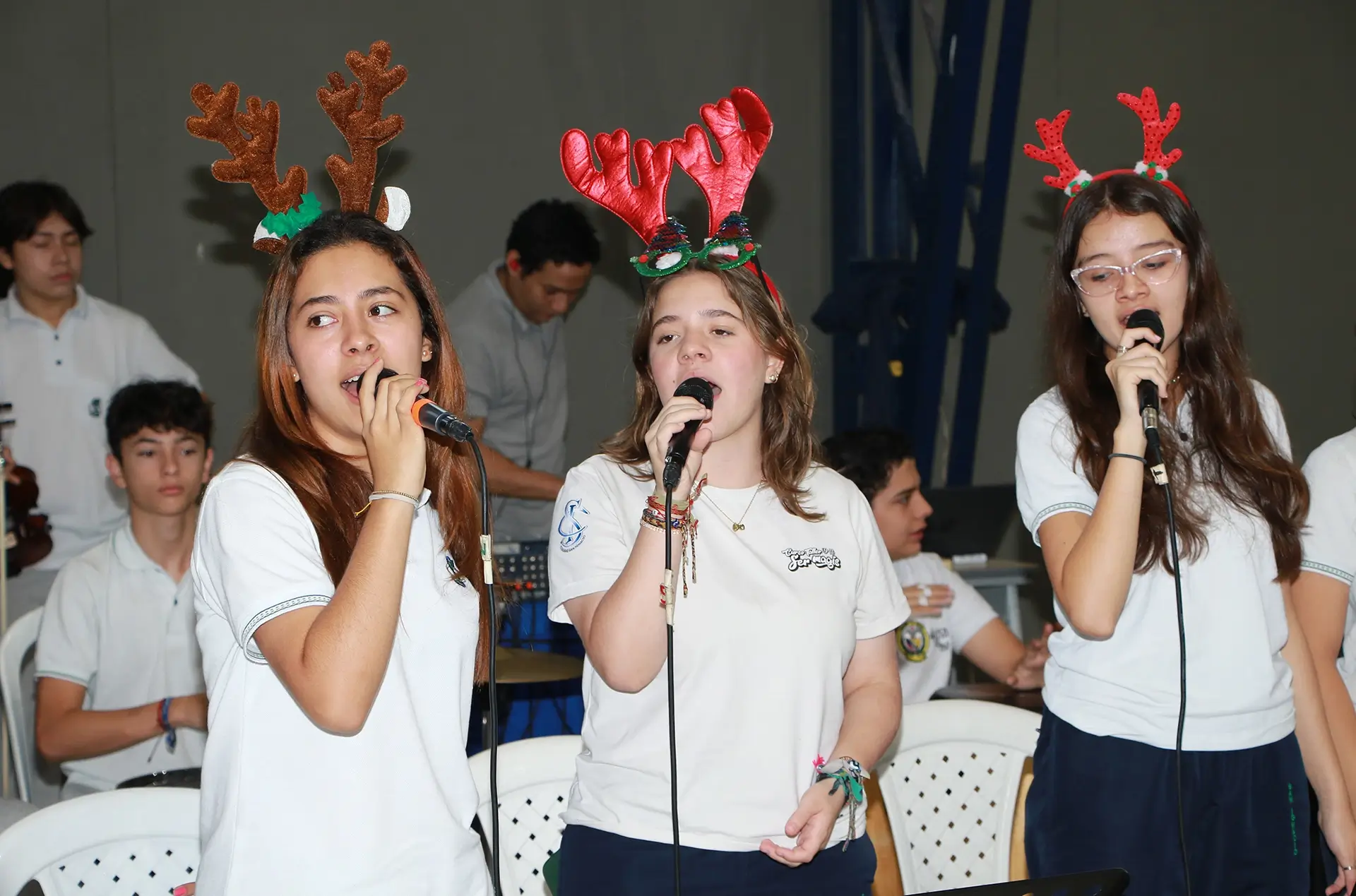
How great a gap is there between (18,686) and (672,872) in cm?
193

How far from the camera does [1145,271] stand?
1.97 m

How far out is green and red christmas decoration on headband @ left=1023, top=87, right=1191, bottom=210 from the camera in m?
2.09

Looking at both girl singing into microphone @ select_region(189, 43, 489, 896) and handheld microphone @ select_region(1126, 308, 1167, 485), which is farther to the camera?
handheld microphone @ select_region(1126, 308, 1167, 485)

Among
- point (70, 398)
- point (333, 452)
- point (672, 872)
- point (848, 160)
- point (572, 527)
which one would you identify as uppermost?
point (848, 160)

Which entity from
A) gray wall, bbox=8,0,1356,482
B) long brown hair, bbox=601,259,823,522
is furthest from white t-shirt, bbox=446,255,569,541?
long brown hair, bbox=601,259,823,522

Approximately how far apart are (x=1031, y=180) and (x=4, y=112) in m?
4.63

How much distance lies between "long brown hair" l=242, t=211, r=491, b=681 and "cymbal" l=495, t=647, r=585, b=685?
1229 millimetres

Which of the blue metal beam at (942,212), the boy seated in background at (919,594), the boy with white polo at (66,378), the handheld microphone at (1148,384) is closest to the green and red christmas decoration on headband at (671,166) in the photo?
the handheld microphone at (1148,384)

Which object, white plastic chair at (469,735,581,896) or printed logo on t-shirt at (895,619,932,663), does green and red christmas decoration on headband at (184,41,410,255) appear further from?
printed logo on t-shirt at (895,619,932,663)

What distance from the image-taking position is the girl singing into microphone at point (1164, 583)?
5.89 ft

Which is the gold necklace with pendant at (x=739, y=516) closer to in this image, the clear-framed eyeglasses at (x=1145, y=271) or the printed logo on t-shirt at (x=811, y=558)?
the printed logo on t-shirt at (x=811, y=558)

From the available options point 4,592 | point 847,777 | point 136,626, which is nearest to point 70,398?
point 4,592

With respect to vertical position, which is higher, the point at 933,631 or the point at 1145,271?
the point at 1145,271

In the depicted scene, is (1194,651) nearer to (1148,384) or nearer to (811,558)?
(1148,384)
